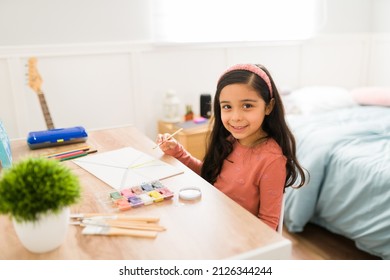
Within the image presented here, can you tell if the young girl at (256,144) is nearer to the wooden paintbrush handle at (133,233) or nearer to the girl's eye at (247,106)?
the girl's eye at (247,106)

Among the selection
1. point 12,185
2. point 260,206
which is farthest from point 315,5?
point 12,185

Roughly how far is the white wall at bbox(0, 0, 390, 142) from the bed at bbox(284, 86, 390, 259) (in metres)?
0.82

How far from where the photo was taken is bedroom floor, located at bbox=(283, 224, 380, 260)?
1.81 m

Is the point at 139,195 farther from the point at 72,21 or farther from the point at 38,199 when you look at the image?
the point at 72,21

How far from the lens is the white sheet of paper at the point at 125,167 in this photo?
3.40ft

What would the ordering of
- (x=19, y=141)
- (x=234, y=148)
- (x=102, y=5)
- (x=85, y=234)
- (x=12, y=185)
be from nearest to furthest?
(x=12, y=185), (x=85, y=234), (x=234, y=148), (x=19, y=141), (x=102, y=5)

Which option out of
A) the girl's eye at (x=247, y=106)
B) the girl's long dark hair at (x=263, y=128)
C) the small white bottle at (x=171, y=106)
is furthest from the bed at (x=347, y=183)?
the girl's eye at (x=247, y=106)

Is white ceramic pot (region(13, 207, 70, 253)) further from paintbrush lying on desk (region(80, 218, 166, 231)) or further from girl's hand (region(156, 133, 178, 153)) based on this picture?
girl's hand (region(156, 133, 178, 153))

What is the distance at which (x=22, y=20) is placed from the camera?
6.80ft

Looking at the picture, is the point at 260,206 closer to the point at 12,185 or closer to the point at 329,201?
the point at 12,185

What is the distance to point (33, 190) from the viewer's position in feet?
2.14

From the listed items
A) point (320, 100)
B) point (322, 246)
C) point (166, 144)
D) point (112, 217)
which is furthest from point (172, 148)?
point (320, 100)

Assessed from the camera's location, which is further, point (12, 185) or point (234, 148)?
point (234, 148)

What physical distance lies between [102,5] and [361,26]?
2154 millimetres
